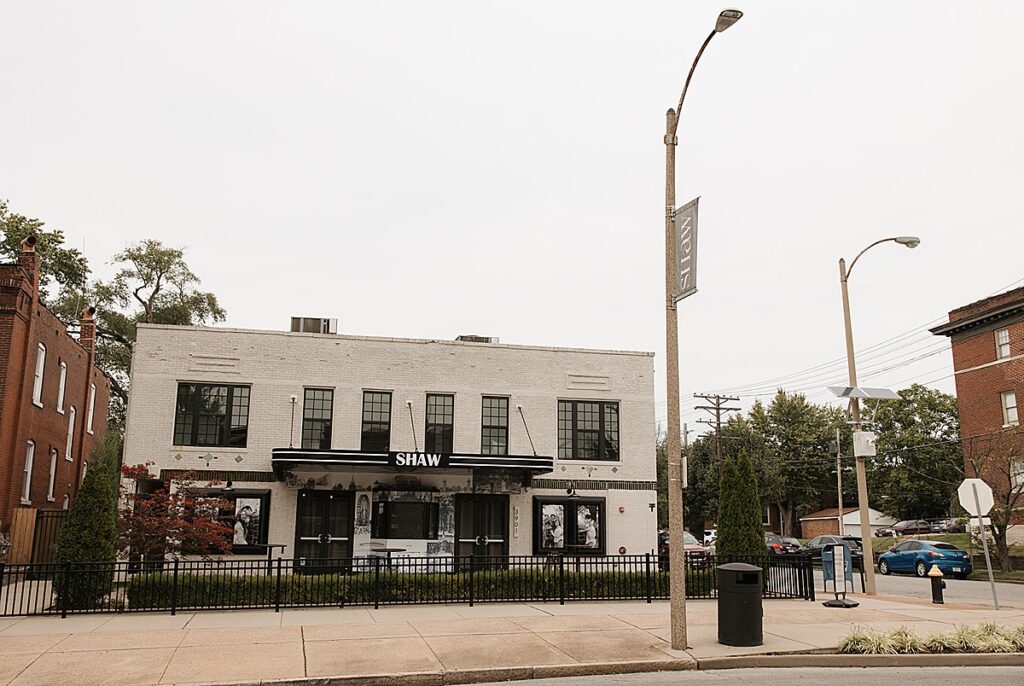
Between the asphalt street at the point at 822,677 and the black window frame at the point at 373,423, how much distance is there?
15524 mm

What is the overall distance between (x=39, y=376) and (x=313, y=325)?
374 inches

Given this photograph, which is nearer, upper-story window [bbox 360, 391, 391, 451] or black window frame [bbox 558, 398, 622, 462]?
upper-story window [bbox 360, 391, 391, 451]

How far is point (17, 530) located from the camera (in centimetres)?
2589

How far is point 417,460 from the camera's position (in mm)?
23859

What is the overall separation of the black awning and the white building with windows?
0.05 metres

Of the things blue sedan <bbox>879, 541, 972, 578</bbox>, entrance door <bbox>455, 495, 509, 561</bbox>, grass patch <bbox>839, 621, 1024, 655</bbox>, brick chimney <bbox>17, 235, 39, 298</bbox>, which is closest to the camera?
grass patch <bbox>839, 621, 1024, 655</bbox>

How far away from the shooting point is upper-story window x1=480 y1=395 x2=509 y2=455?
27125 mm

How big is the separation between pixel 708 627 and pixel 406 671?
600 centimetres

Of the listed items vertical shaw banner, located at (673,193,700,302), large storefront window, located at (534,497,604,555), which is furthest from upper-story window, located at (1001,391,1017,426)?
vertical shaw banner, located at (673,193,700,302)

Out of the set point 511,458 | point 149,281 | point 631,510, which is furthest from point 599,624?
point 149,281

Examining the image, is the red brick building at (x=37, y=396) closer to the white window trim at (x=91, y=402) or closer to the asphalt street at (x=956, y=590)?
the white window trim at (x=91, y=402)

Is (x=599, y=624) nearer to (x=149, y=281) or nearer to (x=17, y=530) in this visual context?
(x=17, y=530)

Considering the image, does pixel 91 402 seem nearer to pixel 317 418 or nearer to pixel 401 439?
pixel 317 418

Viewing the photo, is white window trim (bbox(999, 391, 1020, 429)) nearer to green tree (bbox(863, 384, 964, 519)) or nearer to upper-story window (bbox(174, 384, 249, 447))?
green tree (bbox(863, 384, 964, 519))
